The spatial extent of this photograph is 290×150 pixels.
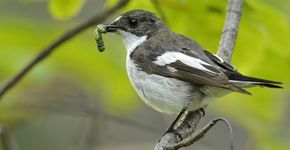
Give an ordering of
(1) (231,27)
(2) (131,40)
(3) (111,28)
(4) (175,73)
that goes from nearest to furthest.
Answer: (1) (231,27)
(4) (175,73)
(3) (111,28)
(2) (131,40)

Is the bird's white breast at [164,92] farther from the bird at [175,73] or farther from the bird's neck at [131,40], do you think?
the bird's neck at [131,40]

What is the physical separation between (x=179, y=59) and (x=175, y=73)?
0.10 m

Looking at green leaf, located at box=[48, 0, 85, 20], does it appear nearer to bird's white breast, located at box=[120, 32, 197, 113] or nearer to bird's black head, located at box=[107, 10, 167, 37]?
bird's black head, located at box=[107, 10, 167, 37]

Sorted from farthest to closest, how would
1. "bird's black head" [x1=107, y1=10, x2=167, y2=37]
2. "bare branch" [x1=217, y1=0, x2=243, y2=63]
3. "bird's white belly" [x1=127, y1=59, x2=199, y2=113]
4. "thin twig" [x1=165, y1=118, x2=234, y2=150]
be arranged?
"bird's black head" [x1=107, y1=10, x2=167, y2=37] → "bird's white belly" [x1=127, y1=59, x2=199, y2=113] → "bare branch" [x1=217, y1=0, x2=243, y2=63] → "thin twig" [x1=165, y1=118, x2=234, y2=150]

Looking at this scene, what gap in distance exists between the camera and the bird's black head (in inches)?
173

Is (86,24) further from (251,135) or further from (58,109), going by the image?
(251,135)

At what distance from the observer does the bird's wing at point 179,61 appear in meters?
3.74

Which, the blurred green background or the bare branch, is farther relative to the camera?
the blurred green background

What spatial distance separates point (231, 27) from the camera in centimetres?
386

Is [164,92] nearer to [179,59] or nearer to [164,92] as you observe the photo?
[164,92]

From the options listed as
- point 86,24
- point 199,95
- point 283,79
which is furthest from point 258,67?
point 86,24

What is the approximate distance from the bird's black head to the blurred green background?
7 cm

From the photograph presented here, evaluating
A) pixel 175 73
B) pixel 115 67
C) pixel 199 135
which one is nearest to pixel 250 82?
pixel 175 73

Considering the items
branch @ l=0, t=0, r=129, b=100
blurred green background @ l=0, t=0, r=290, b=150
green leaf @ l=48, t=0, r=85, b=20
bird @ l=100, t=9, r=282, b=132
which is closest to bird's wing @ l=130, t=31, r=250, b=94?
bird @ l=100, t=9, r=282, b=132
